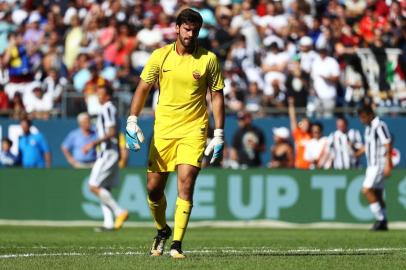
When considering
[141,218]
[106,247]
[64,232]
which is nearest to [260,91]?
[141,218]

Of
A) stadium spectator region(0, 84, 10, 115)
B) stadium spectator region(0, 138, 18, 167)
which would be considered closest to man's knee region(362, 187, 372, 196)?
stadium spectator region(0, 138, 18, 167)

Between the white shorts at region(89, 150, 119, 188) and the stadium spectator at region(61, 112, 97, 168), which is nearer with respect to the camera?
the white shorts at region(89, 150, 119, 188)

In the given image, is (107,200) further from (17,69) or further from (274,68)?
(17,69)

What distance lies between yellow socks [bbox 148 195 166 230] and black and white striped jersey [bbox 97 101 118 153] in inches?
281

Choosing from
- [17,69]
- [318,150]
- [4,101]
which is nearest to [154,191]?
[318,150]

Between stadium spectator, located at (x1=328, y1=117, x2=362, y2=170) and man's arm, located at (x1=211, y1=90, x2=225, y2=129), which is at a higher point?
man's arm, located at (x1=211, y1=90, x2=225, y2=129)

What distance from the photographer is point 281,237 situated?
1723cm

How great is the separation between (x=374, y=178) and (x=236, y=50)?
5.68 meters

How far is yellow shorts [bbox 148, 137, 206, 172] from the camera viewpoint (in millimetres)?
11734

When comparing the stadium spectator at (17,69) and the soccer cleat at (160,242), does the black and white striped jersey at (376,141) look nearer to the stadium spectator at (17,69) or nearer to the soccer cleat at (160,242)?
the stadium spectator at (17,69)

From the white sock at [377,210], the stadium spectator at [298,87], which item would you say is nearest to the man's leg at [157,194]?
the white sock at [377,210]

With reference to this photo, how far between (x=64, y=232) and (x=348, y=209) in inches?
235

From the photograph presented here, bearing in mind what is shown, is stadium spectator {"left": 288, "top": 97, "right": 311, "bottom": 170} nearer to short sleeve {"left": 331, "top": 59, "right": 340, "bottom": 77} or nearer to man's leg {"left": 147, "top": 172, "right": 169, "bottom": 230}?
short sleeve {"left": 331, "top": 59, "right": 340, "bottom": 77}

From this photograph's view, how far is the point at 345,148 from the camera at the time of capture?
75.5 feet
